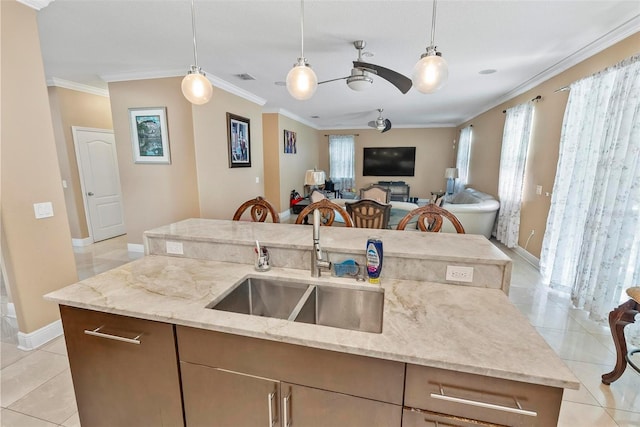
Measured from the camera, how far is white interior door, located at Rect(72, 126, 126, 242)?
452 cm

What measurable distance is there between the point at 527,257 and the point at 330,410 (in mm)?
4245

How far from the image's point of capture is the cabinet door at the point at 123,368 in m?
1.13

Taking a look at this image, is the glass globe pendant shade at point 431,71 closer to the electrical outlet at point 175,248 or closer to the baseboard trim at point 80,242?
the electrical outlet at point 175,248

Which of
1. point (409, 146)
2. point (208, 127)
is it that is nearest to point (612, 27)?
point (208, 127)

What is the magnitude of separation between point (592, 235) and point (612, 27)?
1847 millimetres

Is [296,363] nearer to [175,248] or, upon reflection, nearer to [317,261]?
[317,261]

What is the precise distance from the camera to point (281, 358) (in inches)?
38.8

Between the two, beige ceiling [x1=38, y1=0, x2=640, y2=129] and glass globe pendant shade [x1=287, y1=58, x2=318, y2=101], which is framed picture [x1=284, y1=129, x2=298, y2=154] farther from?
glass globe pendant shade [x1=287, y1=58, x2=318, y2=101]

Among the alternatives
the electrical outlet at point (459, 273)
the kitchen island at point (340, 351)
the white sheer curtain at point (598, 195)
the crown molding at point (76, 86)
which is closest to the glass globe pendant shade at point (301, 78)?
the kitchen island at point (340, 351)

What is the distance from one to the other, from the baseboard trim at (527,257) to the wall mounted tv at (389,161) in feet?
16.2

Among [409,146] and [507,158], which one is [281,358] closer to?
[507,158]

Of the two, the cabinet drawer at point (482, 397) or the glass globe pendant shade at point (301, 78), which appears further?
the glass globe pendant shade at point (301, 78)

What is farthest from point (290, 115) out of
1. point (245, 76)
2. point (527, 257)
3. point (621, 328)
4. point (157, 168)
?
point (621, 328)

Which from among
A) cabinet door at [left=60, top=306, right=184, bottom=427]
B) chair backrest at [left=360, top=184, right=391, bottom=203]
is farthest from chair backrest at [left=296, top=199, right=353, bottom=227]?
chair backrest at [left=360, top=184, right=391, bottom=203]
